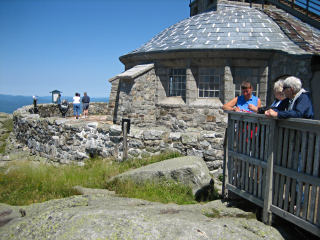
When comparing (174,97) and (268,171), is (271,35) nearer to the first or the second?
(174,97)

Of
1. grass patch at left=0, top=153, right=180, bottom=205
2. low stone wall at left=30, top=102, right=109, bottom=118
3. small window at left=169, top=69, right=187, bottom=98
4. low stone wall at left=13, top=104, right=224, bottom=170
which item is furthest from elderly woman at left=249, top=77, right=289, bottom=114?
low stone wall at left=30, top=102, right=109, bottom=118

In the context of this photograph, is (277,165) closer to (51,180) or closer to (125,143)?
(51,180)

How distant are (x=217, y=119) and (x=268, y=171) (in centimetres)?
755

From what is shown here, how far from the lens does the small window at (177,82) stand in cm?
1249

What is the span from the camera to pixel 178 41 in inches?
498

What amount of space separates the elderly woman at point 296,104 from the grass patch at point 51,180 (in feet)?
15.3

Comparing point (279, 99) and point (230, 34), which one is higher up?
point (230, 34)

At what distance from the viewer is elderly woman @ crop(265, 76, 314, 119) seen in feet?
12.1

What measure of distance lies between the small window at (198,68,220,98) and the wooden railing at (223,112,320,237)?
7.05m

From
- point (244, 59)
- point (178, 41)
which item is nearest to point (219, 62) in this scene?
point (244, 59)

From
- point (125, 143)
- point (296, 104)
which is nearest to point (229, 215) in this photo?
point (296, 104)

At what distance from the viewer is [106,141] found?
32.8ft

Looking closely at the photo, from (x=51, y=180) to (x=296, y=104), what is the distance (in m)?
6.17

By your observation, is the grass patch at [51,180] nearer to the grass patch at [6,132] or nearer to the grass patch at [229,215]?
the grass patch at [229,215]
